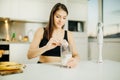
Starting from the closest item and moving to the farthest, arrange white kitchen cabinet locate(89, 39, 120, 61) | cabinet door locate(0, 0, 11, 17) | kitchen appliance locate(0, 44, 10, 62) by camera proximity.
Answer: white kitchen cabinet locate(89, 39, 120, 61), kitchen appliance locate(0, 44, 10, 62), cabinet door locate(0, 0, 11, 17)

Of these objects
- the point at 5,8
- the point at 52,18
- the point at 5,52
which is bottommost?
the point at 5,52

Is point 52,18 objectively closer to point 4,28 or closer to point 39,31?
point 39,31

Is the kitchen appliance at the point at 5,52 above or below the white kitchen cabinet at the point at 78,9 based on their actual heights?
below

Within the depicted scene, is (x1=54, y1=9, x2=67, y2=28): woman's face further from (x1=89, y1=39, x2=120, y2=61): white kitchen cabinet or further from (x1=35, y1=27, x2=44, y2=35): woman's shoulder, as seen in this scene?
(x1=89, y1=39, x2=120, y2=61): white kitchen cabinet

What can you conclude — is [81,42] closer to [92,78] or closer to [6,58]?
[6,58]

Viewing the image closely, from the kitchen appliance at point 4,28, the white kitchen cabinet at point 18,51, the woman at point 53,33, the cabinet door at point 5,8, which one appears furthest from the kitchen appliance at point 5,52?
the woman at point 53,33

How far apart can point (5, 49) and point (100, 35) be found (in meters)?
2.17

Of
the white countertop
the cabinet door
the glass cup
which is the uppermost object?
the cabinet door

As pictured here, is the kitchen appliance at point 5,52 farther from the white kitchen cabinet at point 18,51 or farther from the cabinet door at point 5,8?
the cabinet door at point 5,8

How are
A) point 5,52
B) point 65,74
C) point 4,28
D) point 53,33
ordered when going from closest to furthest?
point 65,74 < point 53,33 < point 5,52 < point 4,28

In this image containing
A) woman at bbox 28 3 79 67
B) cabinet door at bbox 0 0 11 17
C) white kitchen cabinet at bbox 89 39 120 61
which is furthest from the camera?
cabinet door at bbox 0 0 11 17

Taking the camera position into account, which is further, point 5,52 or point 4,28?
point 4,28

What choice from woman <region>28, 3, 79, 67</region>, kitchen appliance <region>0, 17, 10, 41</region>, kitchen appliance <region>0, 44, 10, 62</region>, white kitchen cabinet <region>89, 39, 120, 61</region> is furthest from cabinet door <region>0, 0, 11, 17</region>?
white kitchen cabinet <region>89, 39, 120, 61</region>

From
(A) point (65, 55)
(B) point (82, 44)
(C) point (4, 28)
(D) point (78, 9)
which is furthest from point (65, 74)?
(D) point (78, 9)
